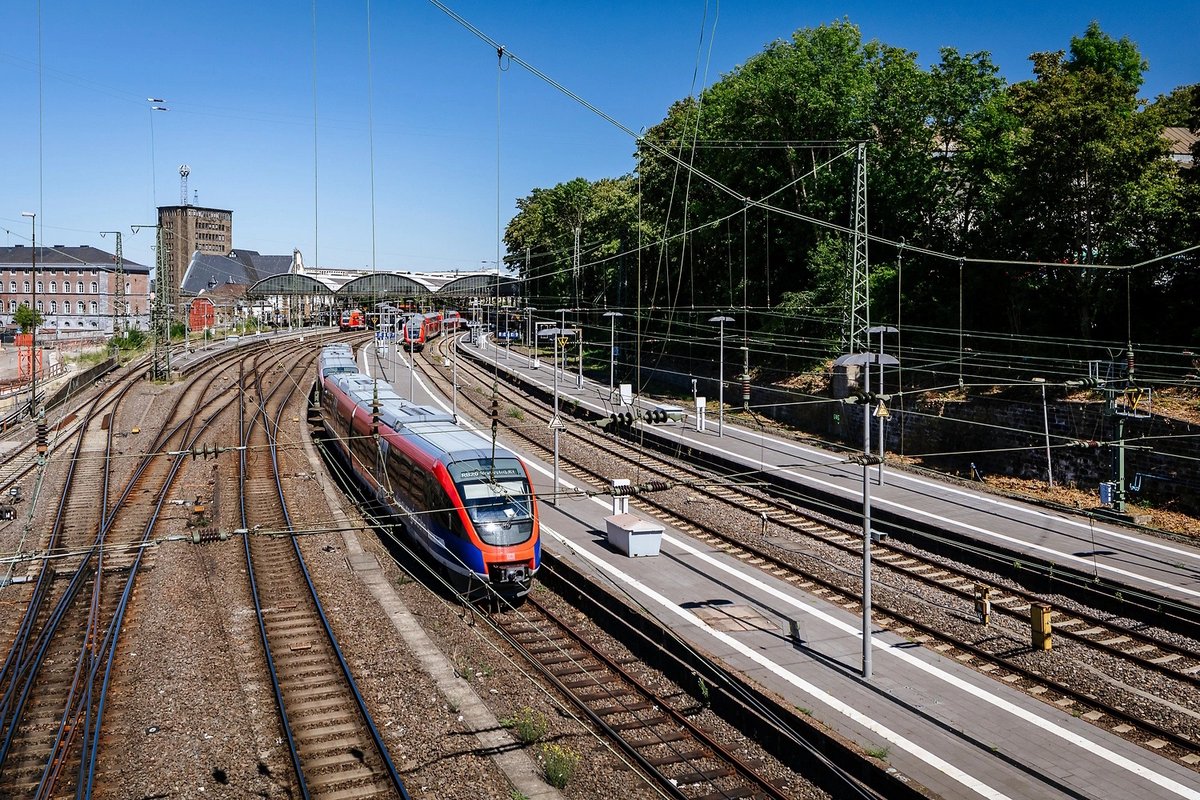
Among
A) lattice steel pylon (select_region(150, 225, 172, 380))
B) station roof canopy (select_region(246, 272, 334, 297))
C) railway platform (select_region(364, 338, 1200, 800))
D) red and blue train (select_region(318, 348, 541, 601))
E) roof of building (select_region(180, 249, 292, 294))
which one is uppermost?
roof of building (select_region(180, 249, 292, 294))

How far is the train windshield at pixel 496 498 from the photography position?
55.9ft

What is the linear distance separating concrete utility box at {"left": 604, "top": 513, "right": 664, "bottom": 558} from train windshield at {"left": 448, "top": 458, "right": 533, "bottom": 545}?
3.11 meters

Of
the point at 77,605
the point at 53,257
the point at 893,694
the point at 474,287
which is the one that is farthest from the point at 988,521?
the point at 53,257

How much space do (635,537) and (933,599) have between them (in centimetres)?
616

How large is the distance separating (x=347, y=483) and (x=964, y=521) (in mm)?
17518

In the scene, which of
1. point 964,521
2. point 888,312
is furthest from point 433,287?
point 964,521

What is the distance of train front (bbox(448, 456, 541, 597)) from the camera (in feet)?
55.5

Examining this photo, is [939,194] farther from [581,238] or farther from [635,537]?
[581,238]

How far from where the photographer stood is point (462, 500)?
17.2 metres

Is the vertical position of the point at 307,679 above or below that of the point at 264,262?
below

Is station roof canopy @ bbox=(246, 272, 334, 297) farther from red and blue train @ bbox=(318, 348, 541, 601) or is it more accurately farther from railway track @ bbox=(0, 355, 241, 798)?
red and blue train @ bbox=(318, 348, 541, 601)

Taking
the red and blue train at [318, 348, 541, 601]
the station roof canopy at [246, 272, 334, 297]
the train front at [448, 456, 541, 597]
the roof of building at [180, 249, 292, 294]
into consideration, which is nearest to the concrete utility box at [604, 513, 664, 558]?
the red and blue train at [318, 348, 541, 601]

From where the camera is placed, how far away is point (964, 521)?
74.5 ft

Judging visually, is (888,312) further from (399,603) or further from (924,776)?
(924,776)
